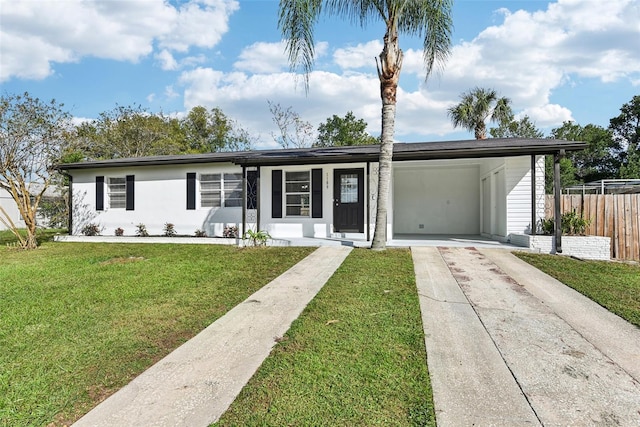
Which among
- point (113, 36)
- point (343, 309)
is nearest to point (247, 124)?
point (113, 36)

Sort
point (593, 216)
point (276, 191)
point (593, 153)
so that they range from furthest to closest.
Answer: point (593, 153), point (276, 191), point (593, 216)

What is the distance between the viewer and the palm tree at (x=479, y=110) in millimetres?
19978

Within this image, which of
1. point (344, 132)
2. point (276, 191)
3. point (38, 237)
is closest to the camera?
point (276, 191)

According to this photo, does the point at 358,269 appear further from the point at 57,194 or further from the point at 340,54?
the point at 57,194

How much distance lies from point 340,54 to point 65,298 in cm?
859

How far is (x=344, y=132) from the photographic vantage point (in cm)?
3000

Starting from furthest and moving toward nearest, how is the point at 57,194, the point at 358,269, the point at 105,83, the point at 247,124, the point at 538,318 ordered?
the point at 247,124 < the point at 57,194 < the point at 105,83 < the point at 358,269 < the point at 538,318

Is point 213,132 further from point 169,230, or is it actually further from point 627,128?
point 627,128

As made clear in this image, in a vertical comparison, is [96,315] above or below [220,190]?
below

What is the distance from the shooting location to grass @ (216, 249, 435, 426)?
208 centimetres

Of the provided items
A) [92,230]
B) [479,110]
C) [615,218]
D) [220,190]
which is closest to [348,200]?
[220,190]

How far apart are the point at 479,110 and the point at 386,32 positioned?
1444cm

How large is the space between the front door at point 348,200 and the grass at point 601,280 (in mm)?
4330

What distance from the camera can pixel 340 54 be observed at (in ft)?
32.5
